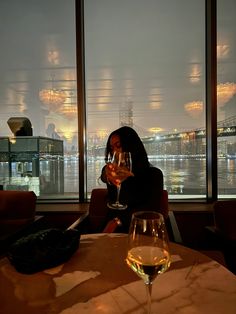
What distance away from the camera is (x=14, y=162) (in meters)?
3.61

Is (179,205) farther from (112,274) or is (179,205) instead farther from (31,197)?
(112,274)

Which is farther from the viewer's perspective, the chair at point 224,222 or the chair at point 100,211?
the chair at point 100,211

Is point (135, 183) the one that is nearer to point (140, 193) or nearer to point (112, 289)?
point (140, 193)

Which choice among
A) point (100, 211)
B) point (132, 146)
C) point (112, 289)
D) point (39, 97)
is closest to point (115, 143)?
point (132, 146)

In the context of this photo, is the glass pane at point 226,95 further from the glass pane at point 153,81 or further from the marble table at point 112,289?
the marble table at point 112,289

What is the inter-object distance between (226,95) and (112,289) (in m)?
3.19

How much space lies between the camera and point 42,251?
90 centimetres

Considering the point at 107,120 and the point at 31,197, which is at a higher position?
the point at 107,120

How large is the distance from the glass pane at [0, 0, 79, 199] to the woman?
1395mm

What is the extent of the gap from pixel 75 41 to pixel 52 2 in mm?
622

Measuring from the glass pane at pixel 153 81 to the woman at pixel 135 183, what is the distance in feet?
4.55

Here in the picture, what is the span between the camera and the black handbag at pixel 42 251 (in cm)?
85

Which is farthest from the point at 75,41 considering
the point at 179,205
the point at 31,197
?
the point at 179,205

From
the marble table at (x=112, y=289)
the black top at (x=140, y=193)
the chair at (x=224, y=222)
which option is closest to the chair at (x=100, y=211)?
the black top at (x=140, y=193)
